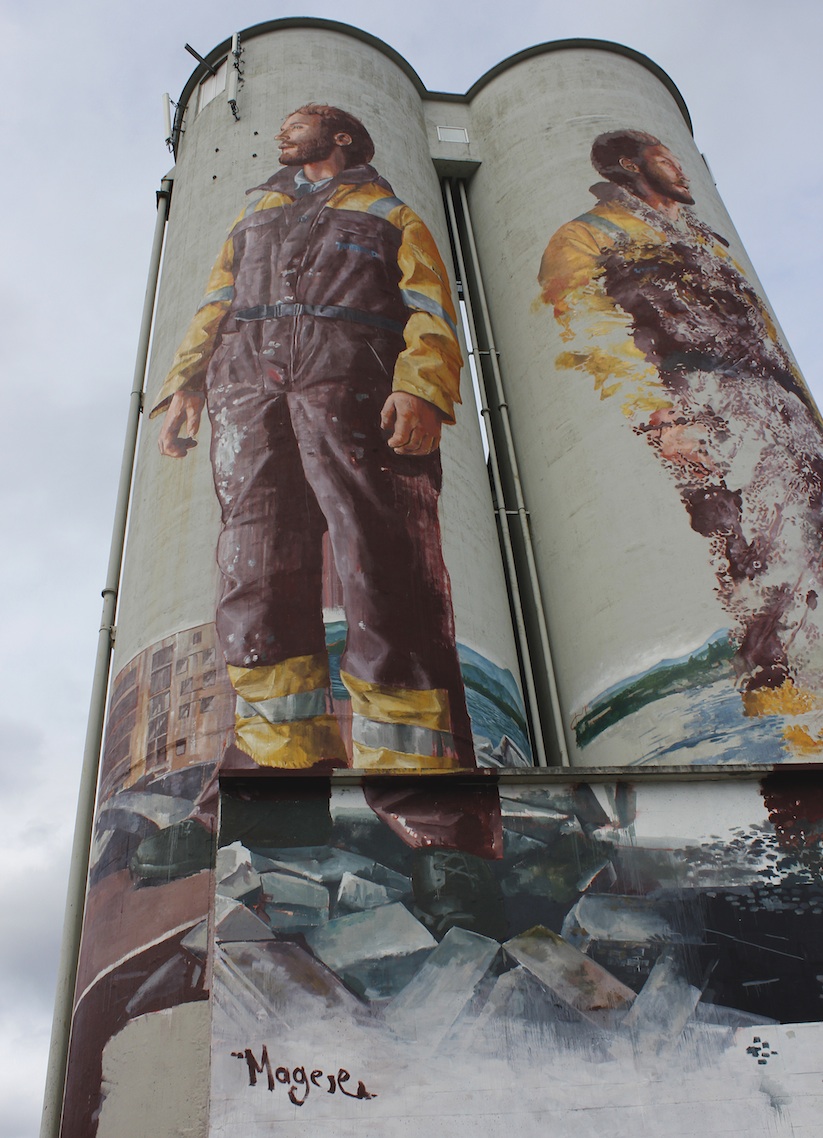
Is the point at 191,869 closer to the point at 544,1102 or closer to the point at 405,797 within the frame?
the point at 405,797

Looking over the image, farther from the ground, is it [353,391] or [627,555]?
[353,391]

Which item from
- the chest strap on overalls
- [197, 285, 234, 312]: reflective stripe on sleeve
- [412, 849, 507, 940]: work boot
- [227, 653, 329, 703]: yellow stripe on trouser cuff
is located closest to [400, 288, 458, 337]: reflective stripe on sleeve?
the chest strap on overalls

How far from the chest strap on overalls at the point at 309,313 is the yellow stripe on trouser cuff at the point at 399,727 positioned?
5.39 metres

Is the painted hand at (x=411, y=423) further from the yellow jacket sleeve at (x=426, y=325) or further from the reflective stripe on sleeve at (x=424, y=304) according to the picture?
the reflective stripe on sleeve at (x=424, y=304)

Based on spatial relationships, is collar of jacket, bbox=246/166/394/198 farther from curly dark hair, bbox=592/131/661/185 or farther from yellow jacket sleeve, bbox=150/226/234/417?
curly dark hair, bbox=592/131/661/185

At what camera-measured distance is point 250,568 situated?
12.9 metres

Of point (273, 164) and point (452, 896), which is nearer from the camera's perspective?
point (452, 896)

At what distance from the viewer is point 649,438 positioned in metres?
15.1

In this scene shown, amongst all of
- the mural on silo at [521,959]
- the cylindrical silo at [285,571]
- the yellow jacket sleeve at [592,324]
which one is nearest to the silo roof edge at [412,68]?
the cylindrical silo at [285,571]

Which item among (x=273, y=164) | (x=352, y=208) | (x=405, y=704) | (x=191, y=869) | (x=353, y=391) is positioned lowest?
(x=191, y=869)

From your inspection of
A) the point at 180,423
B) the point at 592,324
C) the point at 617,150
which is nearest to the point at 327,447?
the point at 180,423

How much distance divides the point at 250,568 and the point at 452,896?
583 centimetres

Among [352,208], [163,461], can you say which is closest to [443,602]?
[163,461]

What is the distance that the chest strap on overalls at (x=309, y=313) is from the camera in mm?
15000
